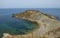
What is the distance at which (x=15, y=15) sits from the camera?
A: 1626mm

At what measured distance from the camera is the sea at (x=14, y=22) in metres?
1.56

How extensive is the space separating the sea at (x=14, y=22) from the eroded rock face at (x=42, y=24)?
0.17ft

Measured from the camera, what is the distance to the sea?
5.12 feet

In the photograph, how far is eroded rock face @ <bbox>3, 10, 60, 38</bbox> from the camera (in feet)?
5.06

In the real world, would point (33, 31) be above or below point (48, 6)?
below

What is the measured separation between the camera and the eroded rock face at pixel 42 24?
1.54 meters

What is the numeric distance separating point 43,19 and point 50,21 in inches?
3.7

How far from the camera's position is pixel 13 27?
1.58m

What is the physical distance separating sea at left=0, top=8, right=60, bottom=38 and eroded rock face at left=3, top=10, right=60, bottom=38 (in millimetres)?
52

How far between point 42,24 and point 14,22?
0.36 m
